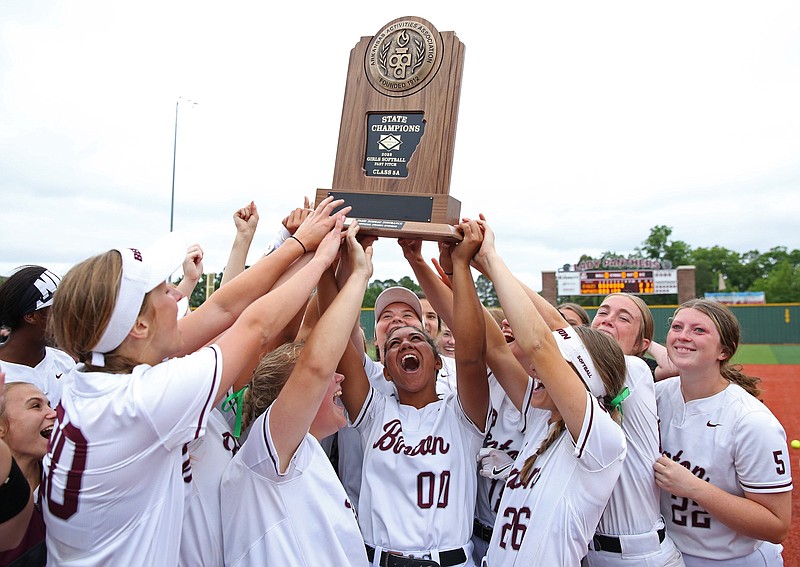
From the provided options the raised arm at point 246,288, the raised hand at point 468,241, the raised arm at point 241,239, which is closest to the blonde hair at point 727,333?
the raised hand at point 468,241

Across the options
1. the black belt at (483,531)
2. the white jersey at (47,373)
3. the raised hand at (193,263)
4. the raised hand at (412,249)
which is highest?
the raised hand at (412,249)

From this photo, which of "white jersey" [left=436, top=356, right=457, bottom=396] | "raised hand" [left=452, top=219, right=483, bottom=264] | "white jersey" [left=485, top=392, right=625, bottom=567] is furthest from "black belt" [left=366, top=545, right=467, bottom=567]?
"raised hand" [left=452, top=219, right=483, bottom=264]

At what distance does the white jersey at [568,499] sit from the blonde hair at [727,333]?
0.98 meters

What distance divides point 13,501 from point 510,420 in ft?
7.09

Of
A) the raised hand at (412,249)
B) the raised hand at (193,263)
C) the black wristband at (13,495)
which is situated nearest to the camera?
the black wristband at (13,495)

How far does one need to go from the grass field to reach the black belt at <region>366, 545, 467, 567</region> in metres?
23.3

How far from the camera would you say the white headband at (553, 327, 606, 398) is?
98.1 inches

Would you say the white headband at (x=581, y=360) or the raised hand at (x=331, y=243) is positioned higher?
the raised hand at (x=331, y=243)

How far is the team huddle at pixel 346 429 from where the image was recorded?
5.62 feet

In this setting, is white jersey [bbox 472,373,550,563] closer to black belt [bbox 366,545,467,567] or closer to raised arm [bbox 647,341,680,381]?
black belt [bbox 366,545,467,567]

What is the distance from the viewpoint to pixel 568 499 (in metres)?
2.26

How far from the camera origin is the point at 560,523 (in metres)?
2.24

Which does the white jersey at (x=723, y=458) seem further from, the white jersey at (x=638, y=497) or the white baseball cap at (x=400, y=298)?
the white baseball cap at (x=400, y=298)

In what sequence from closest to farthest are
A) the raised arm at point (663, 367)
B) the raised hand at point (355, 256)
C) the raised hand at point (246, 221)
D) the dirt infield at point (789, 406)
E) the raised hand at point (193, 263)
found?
the raised hand at point (355, 256), the raised hand at point (246, 221), the raised hand at point (193, 263), the raised arm at point (663, 367), the dirt infield at point (789, 406)
